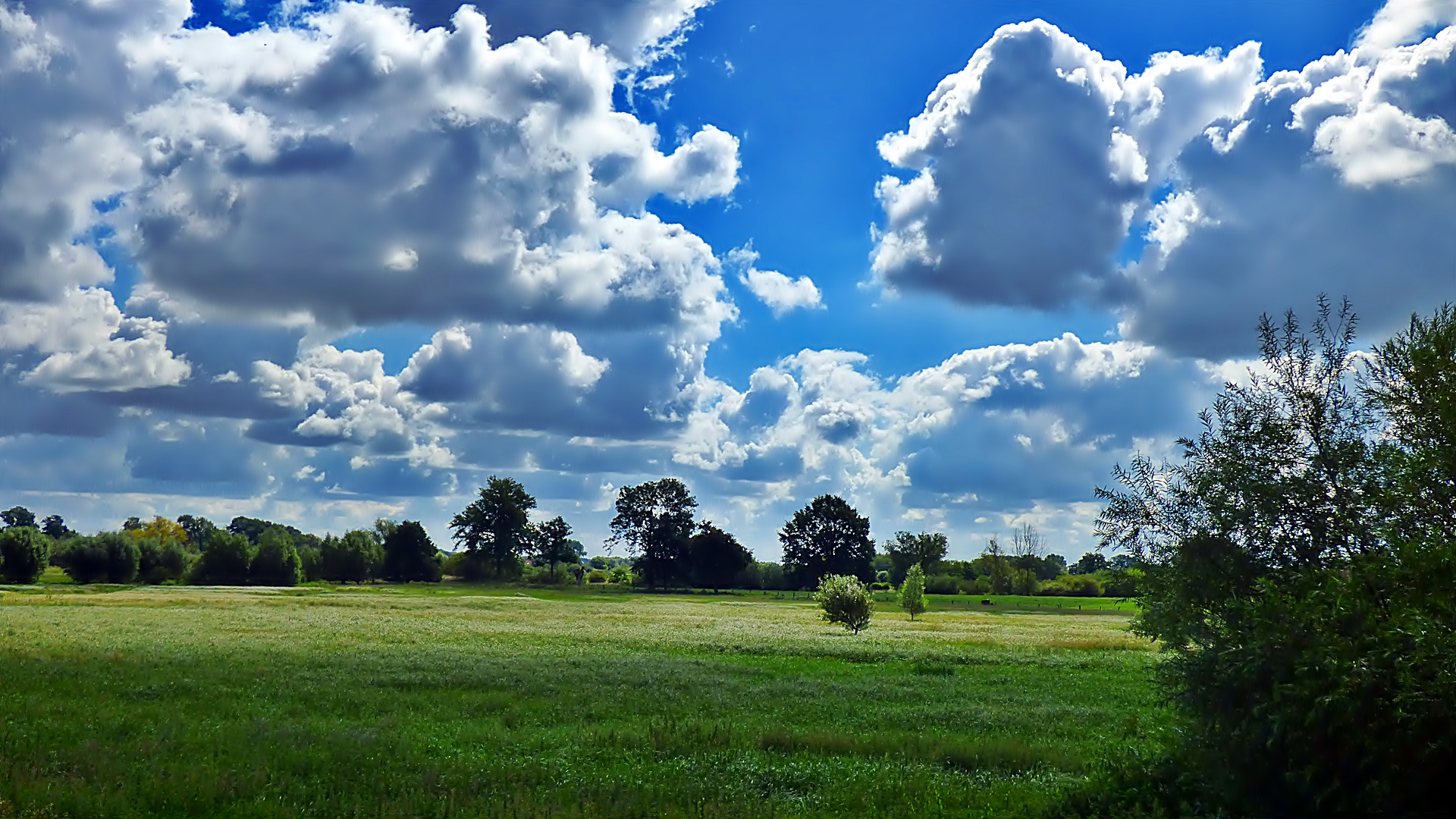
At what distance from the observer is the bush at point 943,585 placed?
164625 mm

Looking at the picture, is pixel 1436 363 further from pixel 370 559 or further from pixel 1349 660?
pixel 370 559

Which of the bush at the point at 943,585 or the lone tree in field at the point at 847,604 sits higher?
the lone tree in field at the point at 847,604

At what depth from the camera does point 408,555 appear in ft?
534

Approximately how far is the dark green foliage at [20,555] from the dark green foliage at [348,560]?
42.7 metres

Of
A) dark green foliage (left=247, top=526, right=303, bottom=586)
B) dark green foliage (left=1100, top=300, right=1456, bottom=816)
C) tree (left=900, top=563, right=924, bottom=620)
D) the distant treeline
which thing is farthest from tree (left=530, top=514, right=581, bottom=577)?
dark green foliage (left=1100, top=300, right=1456, bottom=816)

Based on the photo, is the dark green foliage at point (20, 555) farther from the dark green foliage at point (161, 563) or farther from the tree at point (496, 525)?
the tree at point (496, 525)

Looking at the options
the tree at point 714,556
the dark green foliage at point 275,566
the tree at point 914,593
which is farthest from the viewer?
the tree at point 714,556

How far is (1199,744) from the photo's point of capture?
1249 cm

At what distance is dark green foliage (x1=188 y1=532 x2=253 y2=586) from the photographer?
143 metres

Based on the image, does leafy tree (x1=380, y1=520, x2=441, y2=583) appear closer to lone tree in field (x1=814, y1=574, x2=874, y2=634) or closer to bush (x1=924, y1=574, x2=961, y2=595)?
bush (x1=924, y1=574, x2=961, y2=595)

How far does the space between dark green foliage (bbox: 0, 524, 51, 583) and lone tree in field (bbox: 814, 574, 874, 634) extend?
117499mm

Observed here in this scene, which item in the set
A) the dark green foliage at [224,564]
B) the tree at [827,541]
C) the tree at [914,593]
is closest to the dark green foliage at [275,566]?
the dark green foliage at [224,564]

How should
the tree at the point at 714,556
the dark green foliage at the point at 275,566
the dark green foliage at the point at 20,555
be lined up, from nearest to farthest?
the dark green foliage at the point at 20,555
the dark green foliage at the point at 275,566
the tree at the point at 714,556

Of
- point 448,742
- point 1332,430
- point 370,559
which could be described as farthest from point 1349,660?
point 370,559
